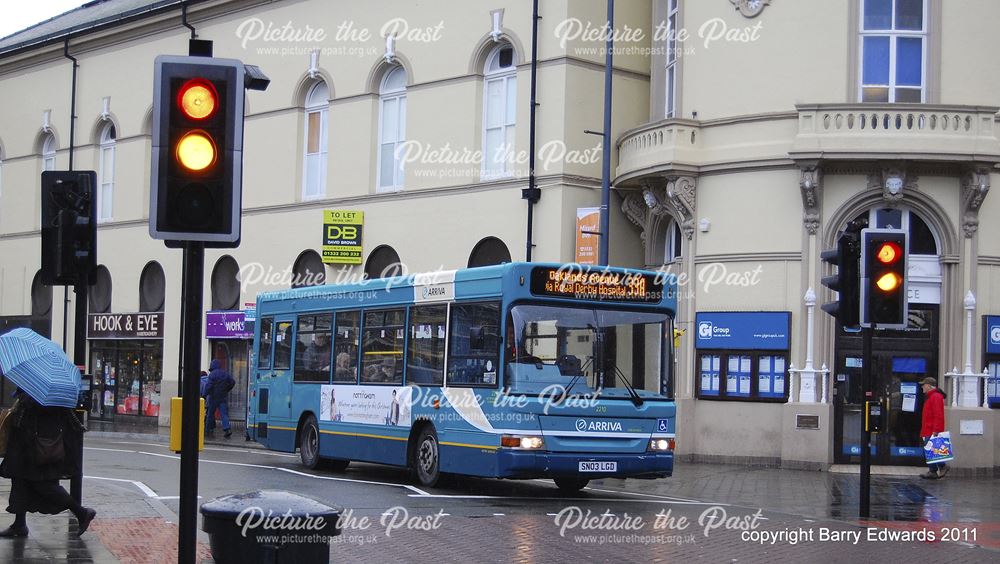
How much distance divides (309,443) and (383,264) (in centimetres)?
1176

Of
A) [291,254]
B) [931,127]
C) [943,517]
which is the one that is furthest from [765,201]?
[291,254]

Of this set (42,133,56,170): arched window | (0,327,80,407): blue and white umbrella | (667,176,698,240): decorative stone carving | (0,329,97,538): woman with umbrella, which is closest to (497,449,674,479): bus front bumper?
(0,329,97,538): woman with umbrella

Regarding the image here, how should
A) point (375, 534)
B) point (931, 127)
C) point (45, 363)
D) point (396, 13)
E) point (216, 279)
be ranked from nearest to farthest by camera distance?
point (45, 363) → point (375, 534) → point (931, 127) → point (396, 13) → point (216, 279)

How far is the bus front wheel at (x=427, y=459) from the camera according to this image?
1802cm

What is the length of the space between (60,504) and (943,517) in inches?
419

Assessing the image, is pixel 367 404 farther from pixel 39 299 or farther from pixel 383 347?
pixel 39 299

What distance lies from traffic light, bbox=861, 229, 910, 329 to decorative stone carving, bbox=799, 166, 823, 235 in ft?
29.8

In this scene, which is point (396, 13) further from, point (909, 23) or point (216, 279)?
point (909, 23)

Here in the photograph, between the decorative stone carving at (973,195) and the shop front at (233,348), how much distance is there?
18631 millimetres

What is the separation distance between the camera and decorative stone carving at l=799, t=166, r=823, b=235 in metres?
24.9

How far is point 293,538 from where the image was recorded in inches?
261

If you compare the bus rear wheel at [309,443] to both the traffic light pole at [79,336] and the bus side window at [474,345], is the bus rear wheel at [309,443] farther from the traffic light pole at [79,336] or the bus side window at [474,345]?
the traffic light pole at [79,336]

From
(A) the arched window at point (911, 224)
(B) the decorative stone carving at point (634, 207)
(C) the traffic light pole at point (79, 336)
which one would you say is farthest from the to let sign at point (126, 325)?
(C) the traffic light pole at point (79, 336)

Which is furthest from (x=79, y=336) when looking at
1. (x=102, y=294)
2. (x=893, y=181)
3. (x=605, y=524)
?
(x=102, y=294)
